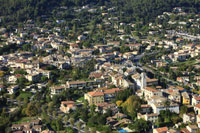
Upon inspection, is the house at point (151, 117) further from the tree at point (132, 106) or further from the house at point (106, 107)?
the house at point (106, 107)

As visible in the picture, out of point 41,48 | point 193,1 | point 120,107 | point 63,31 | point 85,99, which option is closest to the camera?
point 120,107

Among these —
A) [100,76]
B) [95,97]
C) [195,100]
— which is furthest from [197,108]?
[100,76]

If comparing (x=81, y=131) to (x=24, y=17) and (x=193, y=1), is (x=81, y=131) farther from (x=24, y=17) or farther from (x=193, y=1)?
(x=193, y=1)

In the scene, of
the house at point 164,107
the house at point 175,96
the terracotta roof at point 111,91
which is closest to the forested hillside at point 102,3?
the terracotta roof at point 111,91

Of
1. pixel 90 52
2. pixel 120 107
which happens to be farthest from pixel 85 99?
pixel 90 52

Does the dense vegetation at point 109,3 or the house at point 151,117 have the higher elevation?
the dense vegetation at point 109,3

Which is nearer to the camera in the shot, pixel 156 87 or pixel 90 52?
pixel 156 87

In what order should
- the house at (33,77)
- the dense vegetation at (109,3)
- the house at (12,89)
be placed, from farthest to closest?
the dense vegetation at (109,3), the house at (33,77), the house at (12,89)

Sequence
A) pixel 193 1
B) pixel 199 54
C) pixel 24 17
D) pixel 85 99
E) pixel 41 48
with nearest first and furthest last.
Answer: pixel 85 99 → pixel 199 54 → pixel 41 48 → pixel 24 17 → pixel 193 1

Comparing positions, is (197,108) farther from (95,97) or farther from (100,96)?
(95,97)
